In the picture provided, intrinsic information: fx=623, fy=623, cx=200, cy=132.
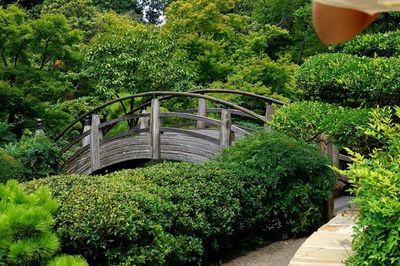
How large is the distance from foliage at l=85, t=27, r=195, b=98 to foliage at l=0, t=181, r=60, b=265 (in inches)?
336

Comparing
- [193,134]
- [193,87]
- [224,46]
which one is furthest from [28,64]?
[193,134]

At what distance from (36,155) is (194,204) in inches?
200

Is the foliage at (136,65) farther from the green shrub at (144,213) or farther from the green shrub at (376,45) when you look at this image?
the green shrub at (144,213)

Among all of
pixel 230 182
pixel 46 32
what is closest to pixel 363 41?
pixel 230 182

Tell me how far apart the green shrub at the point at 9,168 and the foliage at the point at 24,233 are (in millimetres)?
5341

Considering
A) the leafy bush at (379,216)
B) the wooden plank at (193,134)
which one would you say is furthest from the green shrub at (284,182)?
the leafy bush at (379,216)

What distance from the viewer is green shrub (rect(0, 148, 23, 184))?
955 cm

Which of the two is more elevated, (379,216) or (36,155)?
(36,155)

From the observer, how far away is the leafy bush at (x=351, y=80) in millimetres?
6434

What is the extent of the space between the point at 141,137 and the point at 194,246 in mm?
4046

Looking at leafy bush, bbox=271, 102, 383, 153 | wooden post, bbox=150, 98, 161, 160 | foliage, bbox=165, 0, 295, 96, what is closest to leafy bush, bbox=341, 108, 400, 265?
leafy bush, bbox=271, 102, 383, 153

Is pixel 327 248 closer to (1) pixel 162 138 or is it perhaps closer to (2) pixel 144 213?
(2) pixel 144 213

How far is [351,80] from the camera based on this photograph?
258 inches

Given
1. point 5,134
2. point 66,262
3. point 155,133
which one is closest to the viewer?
point 66,262
